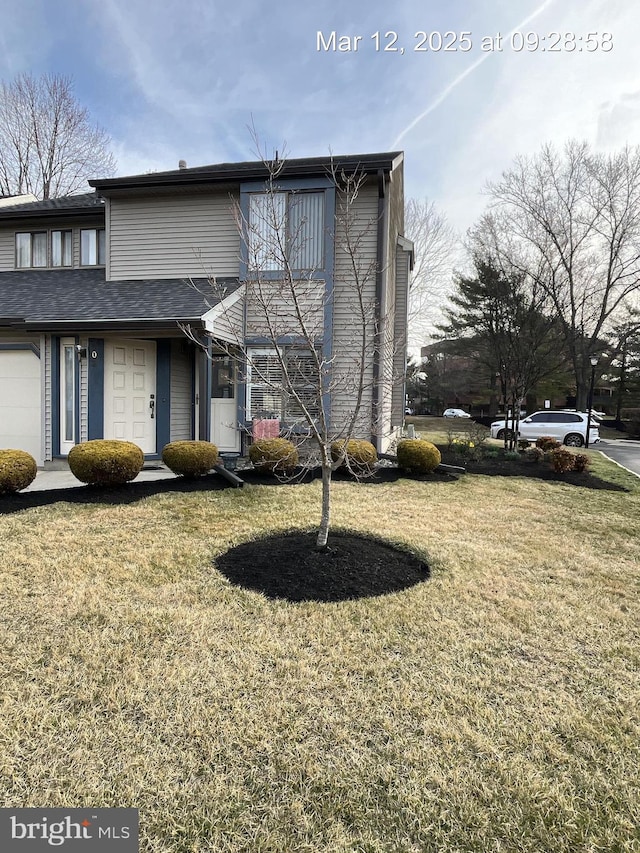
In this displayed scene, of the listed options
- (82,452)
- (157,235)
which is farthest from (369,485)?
(157,235)

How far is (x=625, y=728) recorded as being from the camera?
7.14 ft

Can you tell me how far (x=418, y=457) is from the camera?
27.5 feet

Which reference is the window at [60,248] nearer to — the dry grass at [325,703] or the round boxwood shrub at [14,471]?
the round boxwood shrub at [14,471]

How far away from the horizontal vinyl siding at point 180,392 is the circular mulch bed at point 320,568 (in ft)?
17.6

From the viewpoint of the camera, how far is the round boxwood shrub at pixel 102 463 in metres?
6.07

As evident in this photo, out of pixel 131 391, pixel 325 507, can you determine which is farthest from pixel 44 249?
pixel 325 507

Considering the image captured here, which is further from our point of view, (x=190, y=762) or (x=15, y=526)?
(x=15, y=526)

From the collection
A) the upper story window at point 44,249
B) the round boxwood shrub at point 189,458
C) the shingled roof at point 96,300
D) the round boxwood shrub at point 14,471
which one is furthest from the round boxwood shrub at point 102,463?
the upper story window at point 44,249

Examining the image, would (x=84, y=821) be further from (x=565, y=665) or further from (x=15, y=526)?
(x=15, y=526)

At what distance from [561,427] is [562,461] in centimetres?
832

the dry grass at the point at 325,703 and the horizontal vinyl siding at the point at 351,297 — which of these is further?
the horizontal vinyl siding at the point at 351,297

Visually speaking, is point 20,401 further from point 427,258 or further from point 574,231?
point 574,231

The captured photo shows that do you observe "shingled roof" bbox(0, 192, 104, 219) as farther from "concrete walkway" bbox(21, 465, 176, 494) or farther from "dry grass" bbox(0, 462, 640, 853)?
"dry grass" bbox(0, 462, 640, 853)

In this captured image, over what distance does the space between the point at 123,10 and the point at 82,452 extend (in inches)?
358
